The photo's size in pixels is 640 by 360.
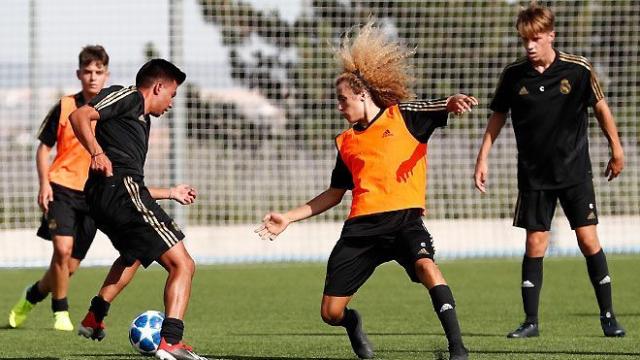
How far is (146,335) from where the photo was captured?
7.27m

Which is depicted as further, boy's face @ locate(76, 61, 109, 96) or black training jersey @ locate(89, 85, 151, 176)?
boy's face @ locate(76, 61, 109, 96)

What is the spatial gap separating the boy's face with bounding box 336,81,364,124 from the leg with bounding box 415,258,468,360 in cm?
87

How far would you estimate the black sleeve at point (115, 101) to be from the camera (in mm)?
6934

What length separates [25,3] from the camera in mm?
17641

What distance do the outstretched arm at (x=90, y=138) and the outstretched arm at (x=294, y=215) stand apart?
856 millimetres

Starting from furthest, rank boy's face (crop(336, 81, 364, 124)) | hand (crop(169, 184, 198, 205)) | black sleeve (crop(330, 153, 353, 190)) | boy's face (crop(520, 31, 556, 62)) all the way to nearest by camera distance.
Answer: boy's face (crop(520, 31, 556, 62))
black sleeve (crop(330, 153, 353, 190))
hand (crop(169, 184, 198, 205))
boy's face (crop(336, 81, 364, 124))

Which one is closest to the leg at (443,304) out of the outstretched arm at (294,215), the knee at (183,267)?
the outstretched arm at (294,215)

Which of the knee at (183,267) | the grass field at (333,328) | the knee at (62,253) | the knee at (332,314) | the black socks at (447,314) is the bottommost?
the grass field at (333,328)

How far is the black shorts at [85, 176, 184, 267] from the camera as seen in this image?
22.9 feet

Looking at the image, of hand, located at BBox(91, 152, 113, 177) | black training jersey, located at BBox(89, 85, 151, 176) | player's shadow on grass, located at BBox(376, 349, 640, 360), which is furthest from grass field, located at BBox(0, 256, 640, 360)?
hand, located at BBox(91, 152, 113, 177)

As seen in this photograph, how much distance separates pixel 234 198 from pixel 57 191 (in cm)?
882

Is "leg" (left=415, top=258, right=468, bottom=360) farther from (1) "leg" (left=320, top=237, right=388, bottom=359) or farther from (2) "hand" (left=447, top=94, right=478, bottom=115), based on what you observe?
(2) "hand" (left=447, top=94, right=478, bottom=115)

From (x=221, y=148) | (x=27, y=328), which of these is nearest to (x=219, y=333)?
(x=27, y=328)

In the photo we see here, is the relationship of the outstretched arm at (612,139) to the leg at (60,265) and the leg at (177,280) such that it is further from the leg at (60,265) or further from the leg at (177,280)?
the leg at (60,265)
